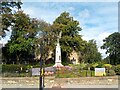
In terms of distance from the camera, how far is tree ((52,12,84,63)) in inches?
2100

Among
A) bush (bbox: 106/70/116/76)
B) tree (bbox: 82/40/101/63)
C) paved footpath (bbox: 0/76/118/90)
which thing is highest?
tree (bbox: 82/40/101/63)

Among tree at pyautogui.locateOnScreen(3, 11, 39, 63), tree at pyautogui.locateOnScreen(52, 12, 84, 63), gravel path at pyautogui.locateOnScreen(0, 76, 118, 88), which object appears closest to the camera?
gravel path at pyautogui.locateOnScreen(0, 76, 118, 88)

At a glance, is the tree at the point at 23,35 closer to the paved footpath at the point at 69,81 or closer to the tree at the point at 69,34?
the tree at the point at 69,34

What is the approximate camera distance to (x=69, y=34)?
182ft

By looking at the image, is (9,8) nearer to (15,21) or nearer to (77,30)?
(15,21)

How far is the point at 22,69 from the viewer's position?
3606 centimetres

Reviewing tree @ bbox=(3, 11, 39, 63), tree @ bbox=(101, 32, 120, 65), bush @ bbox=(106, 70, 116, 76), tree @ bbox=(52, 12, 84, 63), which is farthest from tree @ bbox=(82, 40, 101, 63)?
bush @ bbox=(106, 70, 116, 76)

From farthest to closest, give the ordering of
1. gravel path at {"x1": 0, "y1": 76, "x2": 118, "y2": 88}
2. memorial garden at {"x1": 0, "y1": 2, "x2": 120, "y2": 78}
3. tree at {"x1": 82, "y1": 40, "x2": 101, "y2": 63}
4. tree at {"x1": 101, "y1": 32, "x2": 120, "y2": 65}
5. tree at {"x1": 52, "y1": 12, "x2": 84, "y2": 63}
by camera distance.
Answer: tree at {"x1": 101, "y1": 32, "x2": 120, "y2": 65}, tree at {"x1": 82, "y1": 40, "x2": 101, "y2": 63}, tree at {"x1": 52, "y1": 12, "x2": 84, "y2": 63}, memorial garden at {"x1": 0, "y1": 2, "x2": 120, "y2": 78}, gravel path at {"x1": 0, "y1": 76, "x2": 118, "y2": 88}

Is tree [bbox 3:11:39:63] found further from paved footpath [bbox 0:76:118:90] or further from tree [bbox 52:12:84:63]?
paved footpath [bbox 0:76:118:90]

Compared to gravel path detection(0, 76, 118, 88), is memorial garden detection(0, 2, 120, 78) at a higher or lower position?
higher

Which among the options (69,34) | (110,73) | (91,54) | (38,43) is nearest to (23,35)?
(38,43)

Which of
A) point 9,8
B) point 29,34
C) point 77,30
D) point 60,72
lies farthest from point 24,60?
point 60,72

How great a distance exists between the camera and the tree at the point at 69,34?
53.3 meters

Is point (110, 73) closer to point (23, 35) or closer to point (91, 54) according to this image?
point (23, 35)
